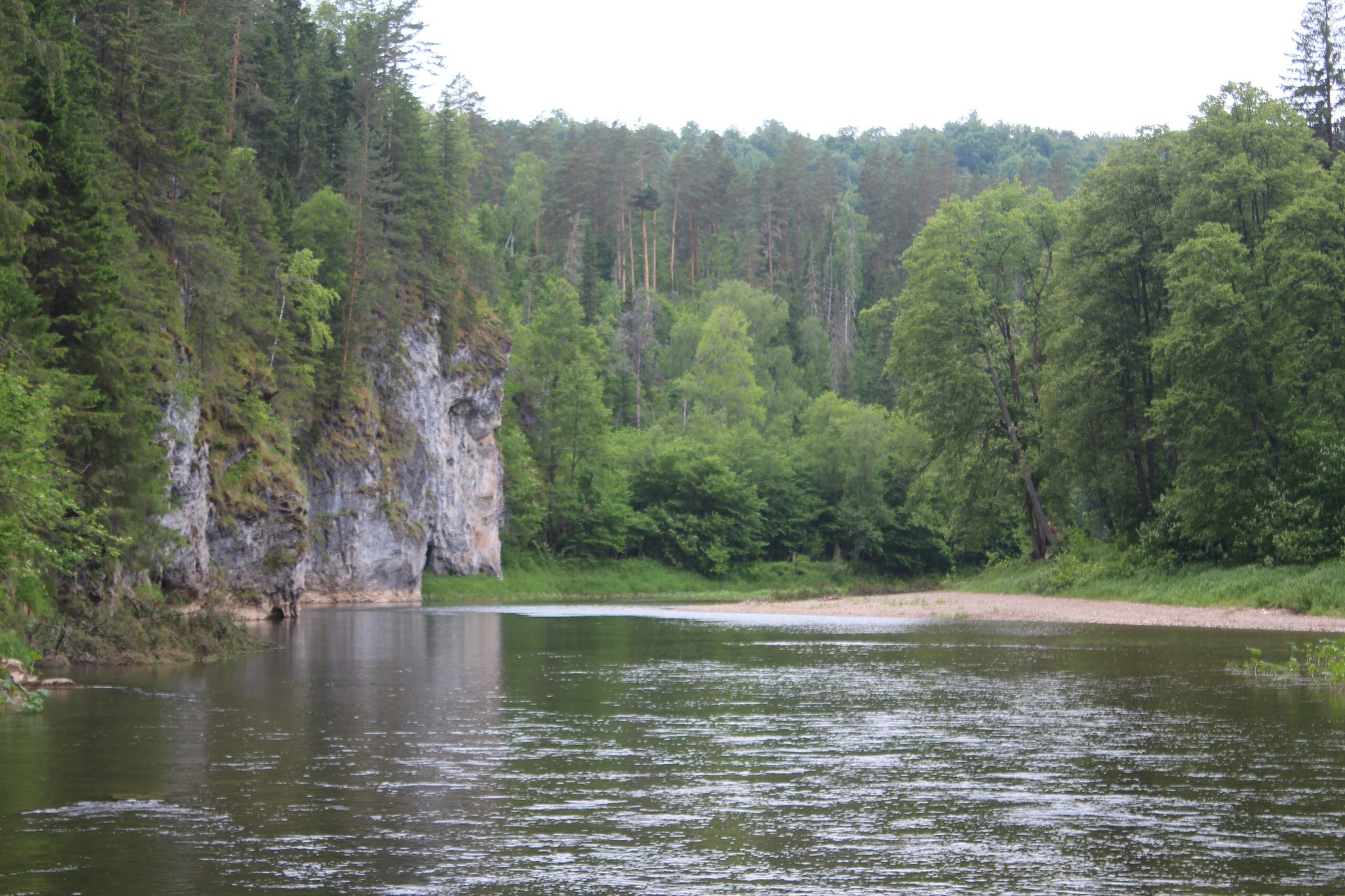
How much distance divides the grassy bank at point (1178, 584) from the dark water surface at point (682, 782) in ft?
41.8

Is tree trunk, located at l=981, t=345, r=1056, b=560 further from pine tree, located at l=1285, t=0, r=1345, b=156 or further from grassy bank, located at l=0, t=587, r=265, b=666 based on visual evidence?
grassy bank, located at l=0, t=587, r=265, b=666

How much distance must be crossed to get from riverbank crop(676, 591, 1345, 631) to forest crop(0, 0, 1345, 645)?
3.69m

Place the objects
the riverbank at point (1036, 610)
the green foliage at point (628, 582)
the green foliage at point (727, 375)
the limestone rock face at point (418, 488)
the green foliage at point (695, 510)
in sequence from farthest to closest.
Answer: the green foliage at point (727, 375) → the green foliage at point (695, 510) → the green foliage at point (628, 582) → the limestone rock face at point (418, 488) → the riverbank at point (1036, 610)

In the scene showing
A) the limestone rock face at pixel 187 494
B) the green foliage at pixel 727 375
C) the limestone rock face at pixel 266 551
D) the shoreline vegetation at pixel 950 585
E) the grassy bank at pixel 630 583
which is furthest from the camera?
the green foliage at pixel 727 375

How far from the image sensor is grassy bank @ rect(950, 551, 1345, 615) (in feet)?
112

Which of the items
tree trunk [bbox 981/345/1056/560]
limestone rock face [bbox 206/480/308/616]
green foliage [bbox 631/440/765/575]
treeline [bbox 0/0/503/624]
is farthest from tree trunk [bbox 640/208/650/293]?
limestone rock face [bbox 206/480/308/616]

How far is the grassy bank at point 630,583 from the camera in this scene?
69000mm

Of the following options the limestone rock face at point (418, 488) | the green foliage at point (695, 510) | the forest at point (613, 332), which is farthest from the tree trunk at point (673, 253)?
the limestone rock face at point (418, 488)

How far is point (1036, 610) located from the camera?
42.4 metres

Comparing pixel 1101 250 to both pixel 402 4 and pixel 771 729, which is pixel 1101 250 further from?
pixel 402 4

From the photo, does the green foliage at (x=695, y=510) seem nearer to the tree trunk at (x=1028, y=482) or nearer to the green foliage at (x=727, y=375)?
the green foliage at (x=727, y=375)

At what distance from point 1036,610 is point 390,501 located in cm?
3513

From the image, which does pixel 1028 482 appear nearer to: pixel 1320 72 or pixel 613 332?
pixel 1320 72

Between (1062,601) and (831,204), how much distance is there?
8952 cm
